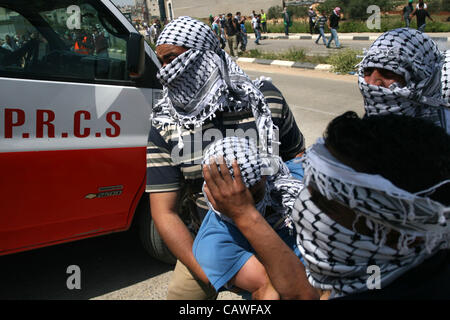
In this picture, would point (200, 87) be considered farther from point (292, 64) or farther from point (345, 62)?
point (292, 64)

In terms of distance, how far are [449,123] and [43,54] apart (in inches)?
93.7

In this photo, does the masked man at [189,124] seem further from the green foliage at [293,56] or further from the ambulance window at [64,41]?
the green foliage at [293,56]

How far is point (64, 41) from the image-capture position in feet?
8.62

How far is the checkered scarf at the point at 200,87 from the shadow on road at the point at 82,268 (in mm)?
1702

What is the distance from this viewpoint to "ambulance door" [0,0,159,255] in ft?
7.73

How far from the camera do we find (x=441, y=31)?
790 inches

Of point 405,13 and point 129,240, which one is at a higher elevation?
point 405,13

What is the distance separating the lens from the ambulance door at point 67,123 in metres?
2.36

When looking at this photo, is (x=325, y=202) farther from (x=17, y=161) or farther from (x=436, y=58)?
(x=17, y=161)

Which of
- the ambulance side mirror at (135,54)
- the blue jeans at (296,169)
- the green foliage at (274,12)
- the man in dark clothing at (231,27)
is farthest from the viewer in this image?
the green foliage at (274,12)

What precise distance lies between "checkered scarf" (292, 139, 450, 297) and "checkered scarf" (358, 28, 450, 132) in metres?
0.83

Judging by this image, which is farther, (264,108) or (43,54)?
(43,54)

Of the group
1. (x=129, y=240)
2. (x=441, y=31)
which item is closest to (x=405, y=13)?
(x=441, y=31)

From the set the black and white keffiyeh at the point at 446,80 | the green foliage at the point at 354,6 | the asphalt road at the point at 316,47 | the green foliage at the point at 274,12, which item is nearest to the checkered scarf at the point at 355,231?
the black and white keffiyeh at the point at 446,80
